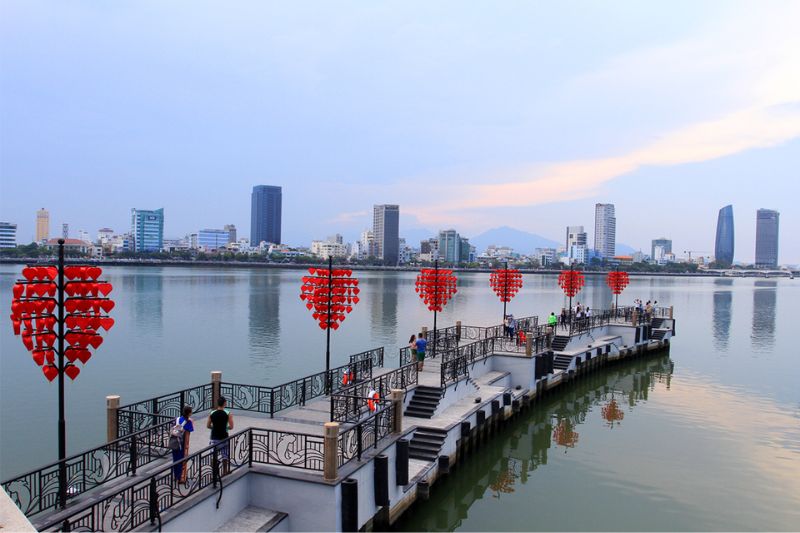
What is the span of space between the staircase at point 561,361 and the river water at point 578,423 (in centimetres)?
147

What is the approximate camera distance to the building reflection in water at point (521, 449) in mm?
16125

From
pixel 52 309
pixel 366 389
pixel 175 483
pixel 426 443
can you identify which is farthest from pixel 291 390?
pixel 52 309

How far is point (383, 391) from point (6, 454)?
13.6m

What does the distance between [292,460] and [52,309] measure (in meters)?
5.51

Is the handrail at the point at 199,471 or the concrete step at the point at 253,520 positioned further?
the concrete step at the point at 253,520

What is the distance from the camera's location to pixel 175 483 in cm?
1021

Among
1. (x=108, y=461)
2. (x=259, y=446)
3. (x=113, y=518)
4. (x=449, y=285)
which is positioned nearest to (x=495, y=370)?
(x=449, y=285)

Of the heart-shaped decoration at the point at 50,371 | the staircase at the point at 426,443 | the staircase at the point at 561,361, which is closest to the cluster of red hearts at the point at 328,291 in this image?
the staircase at the point at 426,443

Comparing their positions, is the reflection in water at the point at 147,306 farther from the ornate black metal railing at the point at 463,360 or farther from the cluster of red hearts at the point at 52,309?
the cluster of red hearts at the point at 52,309

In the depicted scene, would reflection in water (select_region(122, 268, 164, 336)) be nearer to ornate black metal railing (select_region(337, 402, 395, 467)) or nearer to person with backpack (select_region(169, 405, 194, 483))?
ornate black metal railing (select_region(337, 402, 395, 467))

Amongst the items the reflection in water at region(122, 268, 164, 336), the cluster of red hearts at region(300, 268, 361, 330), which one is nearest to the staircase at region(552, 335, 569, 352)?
the cluster of red hearts at region(300, 268, 361, 330)

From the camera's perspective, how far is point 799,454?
21125 millimetres

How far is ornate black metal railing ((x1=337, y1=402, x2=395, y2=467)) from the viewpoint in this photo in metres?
12.3

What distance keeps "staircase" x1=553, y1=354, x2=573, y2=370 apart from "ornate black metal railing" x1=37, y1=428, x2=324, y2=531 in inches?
816
